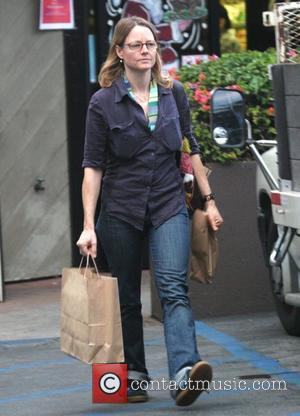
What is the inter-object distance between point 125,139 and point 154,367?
65.5 inches

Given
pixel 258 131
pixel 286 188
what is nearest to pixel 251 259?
pixel 258 131

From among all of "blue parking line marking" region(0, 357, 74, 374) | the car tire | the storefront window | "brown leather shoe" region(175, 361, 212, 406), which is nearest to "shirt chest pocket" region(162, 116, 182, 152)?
"brown leather shoe" region(175, 361, 212, 406)

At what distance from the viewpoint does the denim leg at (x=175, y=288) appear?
5.49 m

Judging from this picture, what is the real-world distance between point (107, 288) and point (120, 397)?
0.70 m

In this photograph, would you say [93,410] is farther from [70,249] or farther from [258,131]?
[70,249]

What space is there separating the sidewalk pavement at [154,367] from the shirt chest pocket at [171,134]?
1.27m

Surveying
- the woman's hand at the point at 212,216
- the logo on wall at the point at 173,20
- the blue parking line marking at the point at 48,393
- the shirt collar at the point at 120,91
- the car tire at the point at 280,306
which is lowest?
the blue parking line marking at the point at 48,393

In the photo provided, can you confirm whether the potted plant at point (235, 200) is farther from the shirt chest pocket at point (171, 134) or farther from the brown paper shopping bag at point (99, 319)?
the brown paper shopping bag at point (99, 319)

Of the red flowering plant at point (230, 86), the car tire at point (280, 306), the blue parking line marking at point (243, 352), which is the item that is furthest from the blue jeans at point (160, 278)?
the red flowering plant at point (230, 86)

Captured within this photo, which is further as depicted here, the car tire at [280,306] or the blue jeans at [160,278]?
the car tire at [280,306]

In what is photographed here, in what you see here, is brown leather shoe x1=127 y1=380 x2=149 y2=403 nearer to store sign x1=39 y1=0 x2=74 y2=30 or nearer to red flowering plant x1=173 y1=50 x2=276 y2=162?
red flowering plant x1=173 y1=50 x2=276 y2=162

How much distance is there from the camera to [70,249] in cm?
976

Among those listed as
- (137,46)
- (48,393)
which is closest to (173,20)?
(137,46)

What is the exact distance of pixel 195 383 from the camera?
5387mm
